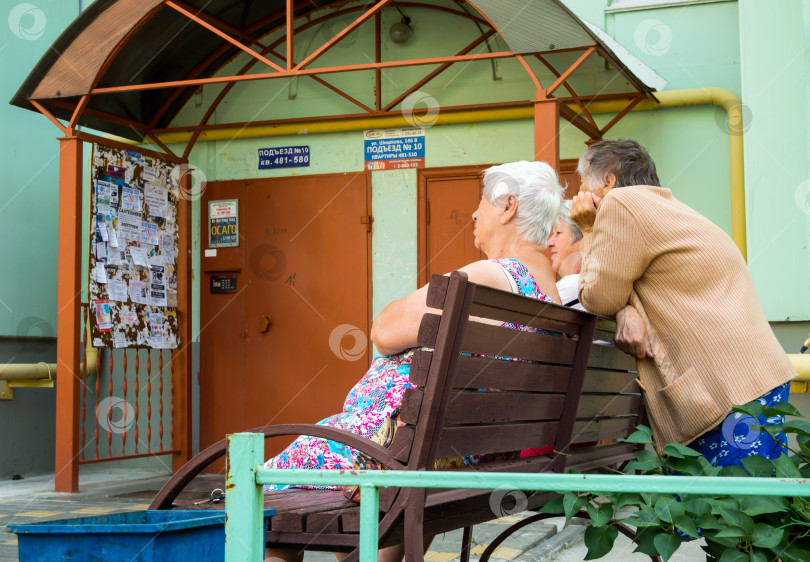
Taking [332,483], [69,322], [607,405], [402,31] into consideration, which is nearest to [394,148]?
[402,31]

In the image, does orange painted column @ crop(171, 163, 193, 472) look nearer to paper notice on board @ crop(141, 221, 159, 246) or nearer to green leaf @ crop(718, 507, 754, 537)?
paper notice on board @ crop(141, 221, 159, 246)

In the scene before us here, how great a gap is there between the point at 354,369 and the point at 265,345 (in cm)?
84

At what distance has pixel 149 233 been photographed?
762cm

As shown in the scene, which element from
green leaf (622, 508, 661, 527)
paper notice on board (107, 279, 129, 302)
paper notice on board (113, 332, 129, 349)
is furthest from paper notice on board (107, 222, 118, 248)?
green leaf (622, 508, 661, 527)

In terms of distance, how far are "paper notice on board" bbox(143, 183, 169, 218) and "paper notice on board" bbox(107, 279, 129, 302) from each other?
2.23ft

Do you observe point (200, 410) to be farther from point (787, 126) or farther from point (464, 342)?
point (464, 342)

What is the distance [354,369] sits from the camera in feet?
25.3

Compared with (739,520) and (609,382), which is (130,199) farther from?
(739,520)

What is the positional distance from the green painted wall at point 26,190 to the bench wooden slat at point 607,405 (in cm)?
608

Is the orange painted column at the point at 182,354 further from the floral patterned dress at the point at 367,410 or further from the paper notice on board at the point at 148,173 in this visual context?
the floral patterned dress at the point at 367,410

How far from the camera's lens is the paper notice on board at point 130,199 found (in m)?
7.36

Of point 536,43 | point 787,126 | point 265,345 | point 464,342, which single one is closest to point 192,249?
point 265,345

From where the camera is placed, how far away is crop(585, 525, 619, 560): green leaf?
2266 mm

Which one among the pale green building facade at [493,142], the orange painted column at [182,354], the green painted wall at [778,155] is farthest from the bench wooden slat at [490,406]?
the orange painted column at [182,354]
